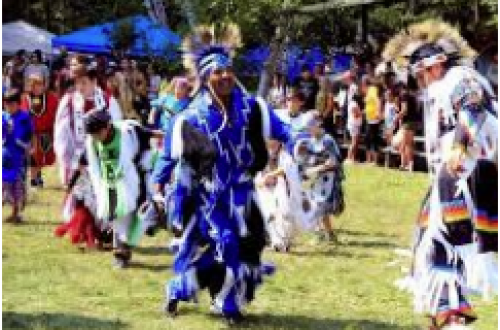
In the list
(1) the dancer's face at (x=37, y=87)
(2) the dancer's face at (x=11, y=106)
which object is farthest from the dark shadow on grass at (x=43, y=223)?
(1) the dancer's face at (x=37, y=87)

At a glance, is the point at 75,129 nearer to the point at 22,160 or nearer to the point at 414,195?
the point at 22,160

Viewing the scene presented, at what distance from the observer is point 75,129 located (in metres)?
10.4

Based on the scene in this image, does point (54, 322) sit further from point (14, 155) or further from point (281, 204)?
point (14, 155)

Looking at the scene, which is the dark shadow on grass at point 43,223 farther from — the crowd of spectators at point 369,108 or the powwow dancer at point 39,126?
the crowd of spectators at point 369,108

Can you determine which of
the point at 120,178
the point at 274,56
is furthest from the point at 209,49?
the point at 274,56

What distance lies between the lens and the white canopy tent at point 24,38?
30.0 metres

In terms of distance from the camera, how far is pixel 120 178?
8375 millimetres

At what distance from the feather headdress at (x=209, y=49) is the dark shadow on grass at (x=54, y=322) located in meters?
1.58

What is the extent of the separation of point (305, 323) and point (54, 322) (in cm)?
150

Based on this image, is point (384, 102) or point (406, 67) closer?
point (406, 67)

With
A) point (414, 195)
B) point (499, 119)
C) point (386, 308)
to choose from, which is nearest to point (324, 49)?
point (414, 195)

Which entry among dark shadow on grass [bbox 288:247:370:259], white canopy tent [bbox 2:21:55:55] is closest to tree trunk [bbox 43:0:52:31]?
white canopy tent [bbox 2:21:55:55]

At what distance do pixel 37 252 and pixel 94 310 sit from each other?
2327 mm

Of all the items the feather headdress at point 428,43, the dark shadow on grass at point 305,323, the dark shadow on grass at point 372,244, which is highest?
the feather headdress at point 428,43
